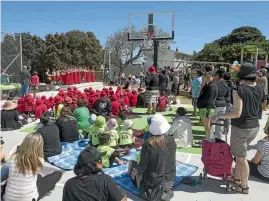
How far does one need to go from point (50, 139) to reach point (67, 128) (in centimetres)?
106

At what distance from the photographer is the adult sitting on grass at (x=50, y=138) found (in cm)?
534

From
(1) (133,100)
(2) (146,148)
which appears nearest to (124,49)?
(1) (133,100)

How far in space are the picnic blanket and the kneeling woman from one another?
1.94 m

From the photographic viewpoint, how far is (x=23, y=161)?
3.42 m

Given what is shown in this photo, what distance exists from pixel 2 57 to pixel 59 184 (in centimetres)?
1198

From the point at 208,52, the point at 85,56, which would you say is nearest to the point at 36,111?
the point at 85,56

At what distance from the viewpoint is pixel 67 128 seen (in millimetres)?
6523

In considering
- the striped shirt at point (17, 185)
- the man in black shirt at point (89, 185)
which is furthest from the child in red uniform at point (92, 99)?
the man in black shirt at point (89, 185)

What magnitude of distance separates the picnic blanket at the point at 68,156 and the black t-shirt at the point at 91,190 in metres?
2.62

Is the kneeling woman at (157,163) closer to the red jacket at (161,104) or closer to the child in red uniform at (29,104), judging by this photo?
the child in red uniform at (29,104)

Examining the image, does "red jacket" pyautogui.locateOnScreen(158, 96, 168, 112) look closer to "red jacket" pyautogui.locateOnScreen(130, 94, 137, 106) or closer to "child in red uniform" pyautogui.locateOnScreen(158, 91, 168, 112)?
"child in red uniform" pyautogui.locateOnScreen(158, 91, 168, 112)

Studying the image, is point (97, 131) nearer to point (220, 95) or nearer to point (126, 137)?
point (126, 137)

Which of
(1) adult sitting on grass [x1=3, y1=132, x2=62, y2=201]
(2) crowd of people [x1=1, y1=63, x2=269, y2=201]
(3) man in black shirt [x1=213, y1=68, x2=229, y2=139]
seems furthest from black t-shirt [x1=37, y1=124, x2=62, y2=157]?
(3) man in black shirt [x1=213, y1=68, x2=229, y2=139]

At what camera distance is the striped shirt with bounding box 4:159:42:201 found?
134 inches
